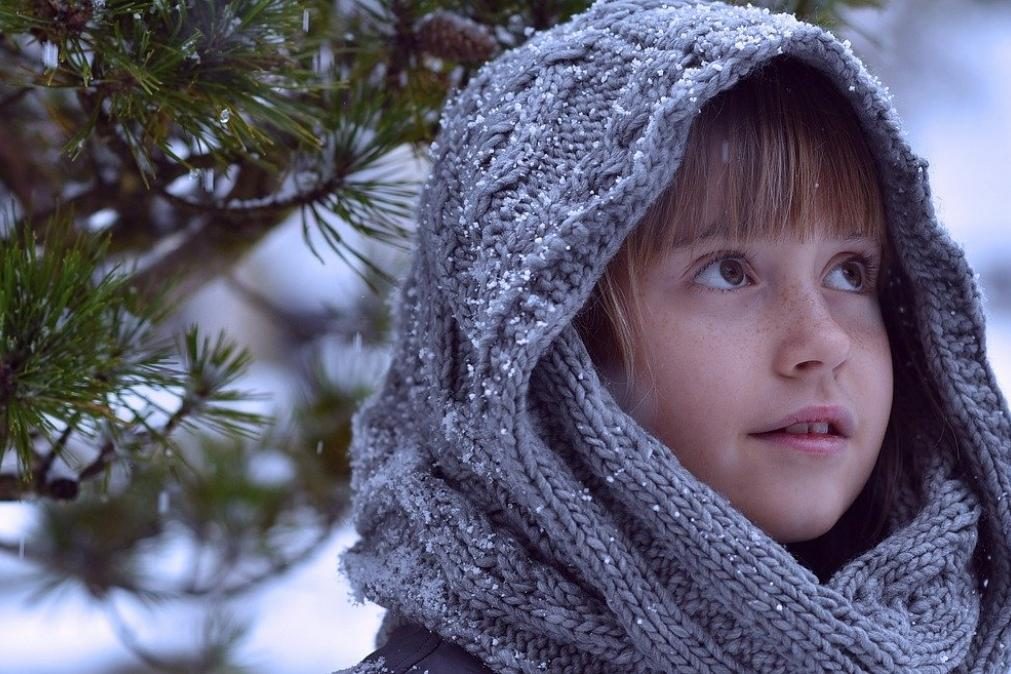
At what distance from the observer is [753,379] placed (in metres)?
0.74

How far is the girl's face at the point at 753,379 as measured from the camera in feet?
2.44

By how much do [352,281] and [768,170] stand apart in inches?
36.5

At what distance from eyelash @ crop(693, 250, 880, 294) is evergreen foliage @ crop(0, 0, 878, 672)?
0.25 meters

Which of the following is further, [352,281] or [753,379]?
[352,281]

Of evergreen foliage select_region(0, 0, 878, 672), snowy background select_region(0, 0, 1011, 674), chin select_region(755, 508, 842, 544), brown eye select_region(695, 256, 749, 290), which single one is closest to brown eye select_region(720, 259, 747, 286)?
brown eye select_region(695, 256, 749, 290)

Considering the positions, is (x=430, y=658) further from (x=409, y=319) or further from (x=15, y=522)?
(x=15, y=522)

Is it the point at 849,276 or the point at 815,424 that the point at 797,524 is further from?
the point at 849,276

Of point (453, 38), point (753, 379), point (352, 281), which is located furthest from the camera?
point (352, 281)

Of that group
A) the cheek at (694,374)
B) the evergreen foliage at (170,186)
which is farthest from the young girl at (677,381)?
the evergreen foliage at (170,186)

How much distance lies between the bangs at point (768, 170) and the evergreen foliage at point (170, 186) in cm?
19

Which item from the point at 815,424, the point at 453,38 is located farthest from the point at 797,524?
the point at 453,38

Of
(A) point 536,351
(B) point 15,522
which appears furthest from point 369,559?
(B) point 15,522

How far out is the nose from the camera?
74 centimetres

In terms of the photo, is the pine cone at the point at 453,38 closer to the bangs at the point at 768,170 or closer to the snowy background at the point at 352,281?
the bangs at the point at 768,170
